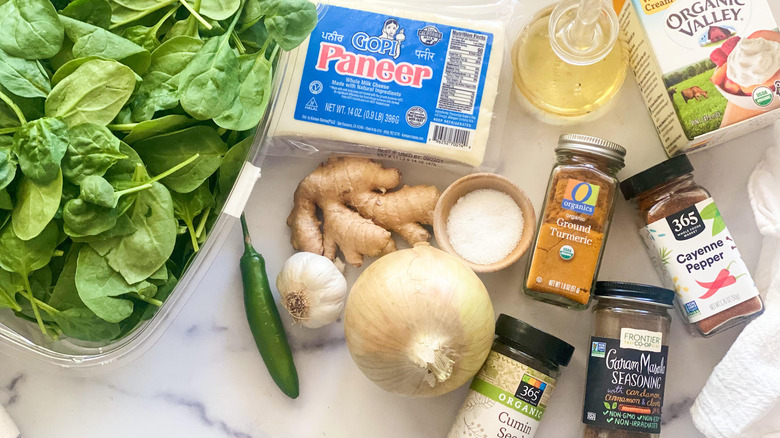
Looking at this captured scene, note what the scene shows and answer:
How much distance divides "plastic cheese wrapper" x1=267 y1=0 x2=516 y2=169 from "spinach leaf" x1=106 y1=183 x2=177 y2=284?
0.85ft

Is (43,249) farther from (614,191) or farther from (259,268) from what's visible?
(614,191)

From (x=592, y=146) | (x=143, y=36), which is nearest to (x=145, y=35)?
(x=143, y=36)

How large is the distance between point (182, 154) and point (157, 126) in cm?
6

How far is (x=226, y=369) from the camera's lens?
1083mm

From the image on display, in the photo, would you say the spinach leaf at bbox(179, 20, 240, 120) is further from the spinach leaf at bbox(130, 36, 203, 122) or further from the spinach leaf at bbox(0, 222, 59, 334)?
the spinach leaf at bbox(0, 222, 59, 334)

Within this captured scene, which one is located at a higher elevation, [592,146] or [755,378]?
[592,146]

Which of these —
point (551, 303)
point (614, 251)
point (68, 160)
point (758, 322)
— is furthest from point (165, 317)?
point (758, 322)

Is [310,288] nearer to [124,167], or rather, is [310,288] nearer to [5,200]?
[124,167]

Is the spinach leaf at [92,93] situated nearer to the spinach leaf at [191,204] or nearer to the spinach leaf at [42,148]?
the spinach leaf at [42,148]

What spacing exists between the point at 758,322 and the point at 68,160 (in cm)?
101

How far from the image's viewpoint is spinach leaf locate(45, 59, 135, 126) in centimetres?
81

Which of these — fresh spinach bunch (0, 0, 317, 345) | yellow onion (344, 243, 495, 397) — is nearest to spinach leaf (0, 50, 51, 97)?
fresh spinach bunch (0, 0, 317, 345)

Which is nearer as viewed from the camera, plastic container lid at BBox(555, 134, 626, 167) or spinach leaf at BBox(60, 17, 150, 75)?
spinach leaf at BBox(60, 17, 150, 75)

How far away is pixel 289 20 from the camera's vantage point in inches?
33.0
